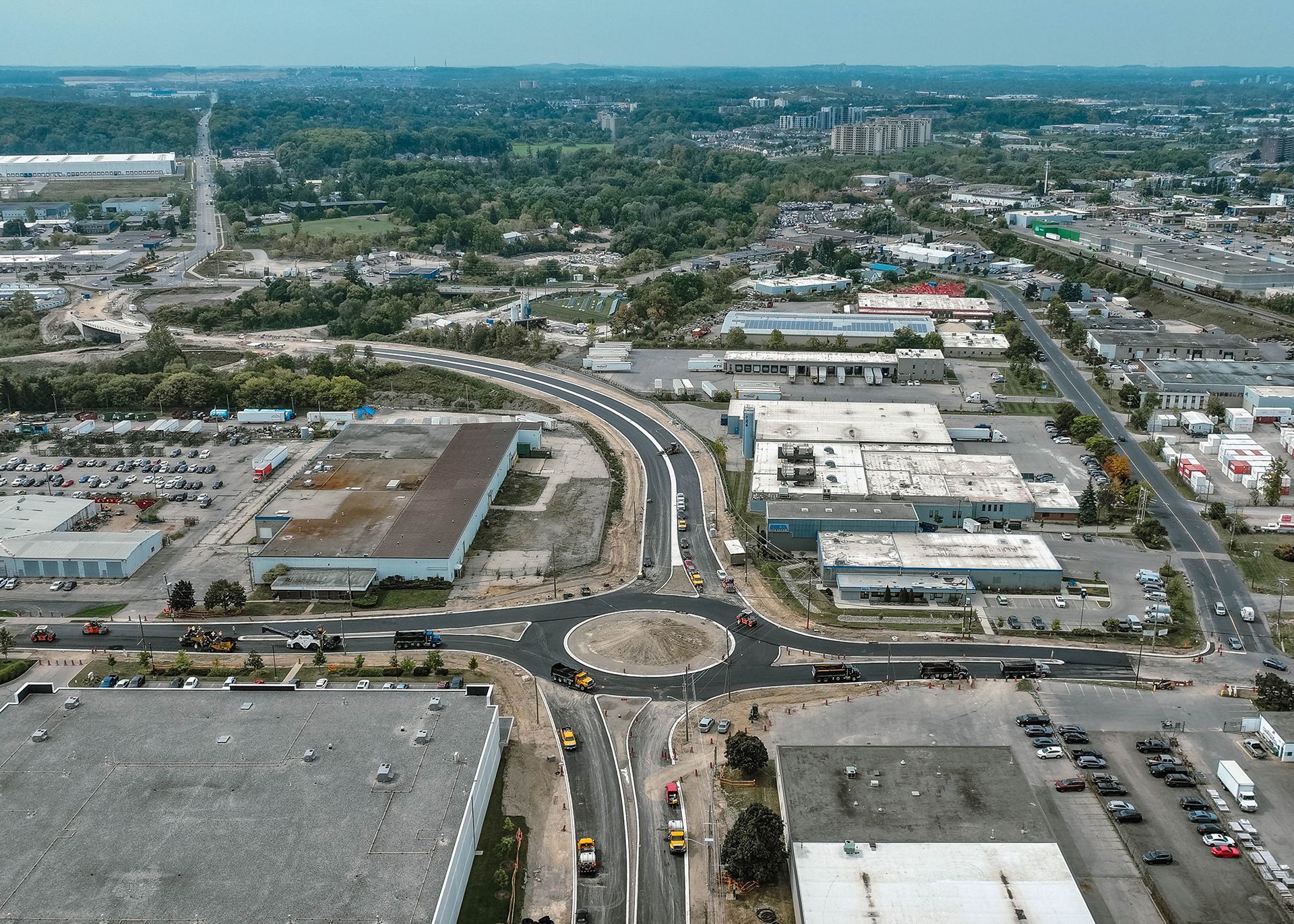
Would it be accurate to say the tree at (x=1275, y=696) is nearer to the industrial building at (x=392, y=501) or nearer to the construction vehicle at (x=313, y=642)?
the industrial building at (x=392, y=501)

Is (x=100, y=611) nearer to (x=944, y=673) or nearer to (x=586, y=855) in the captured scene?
(x=586, y=855)

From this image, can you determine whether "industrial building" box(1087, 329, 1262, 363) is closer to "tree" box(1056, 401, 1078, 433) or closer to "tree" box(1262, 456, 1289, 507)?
"tree" box(1056, 401, 1078, 433)

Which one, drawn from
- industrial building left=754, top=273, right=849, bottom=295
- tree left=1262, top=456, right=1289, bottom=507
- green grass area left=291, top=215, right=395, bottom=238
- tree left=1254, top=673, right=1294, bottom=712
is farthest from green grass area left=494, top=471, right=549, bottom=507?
green grass area left=291, top=215, right=395, bottom=238

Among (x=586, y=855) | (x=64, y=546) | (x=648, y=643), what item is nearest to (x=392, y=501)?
(x=64, y=546)

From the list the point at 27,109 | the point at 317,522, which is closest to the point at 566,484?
the point at 317,522

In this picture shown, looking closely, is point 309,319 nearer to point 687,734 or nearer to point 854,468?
point 854,468

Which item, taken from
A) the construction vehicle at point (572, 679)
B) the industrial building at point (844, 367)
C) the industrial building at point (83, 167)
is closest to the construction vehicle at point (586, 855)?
the construction vehicle at point (572, 679)
